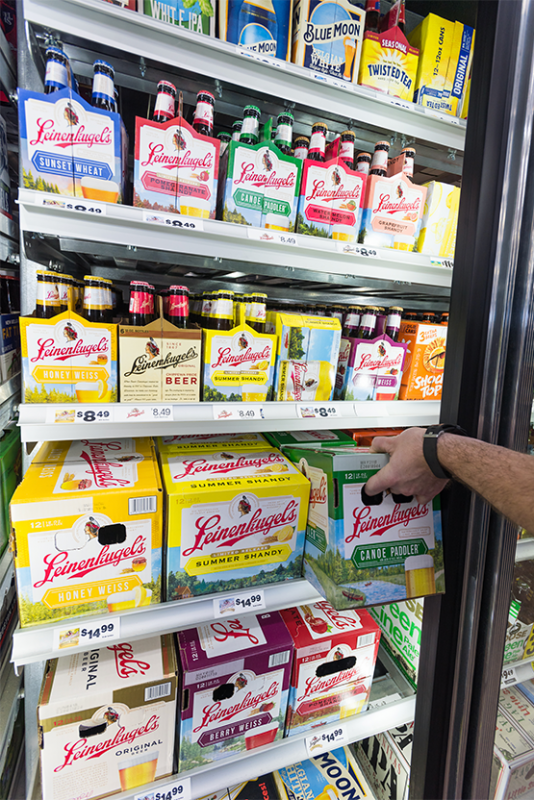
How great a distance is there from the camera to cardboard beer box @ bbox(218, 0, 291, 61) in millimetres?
1008

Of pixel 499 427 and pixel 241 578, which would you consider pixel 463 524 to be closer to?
pixel 499 427

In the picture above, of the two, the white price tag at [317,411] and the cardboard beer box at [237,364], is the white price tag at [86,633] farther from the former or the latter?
the white price tag at [317,411]

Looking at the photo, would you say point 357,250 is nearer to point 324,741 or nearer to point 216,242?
point 216,242

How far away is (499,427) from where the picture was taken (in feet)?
2.47

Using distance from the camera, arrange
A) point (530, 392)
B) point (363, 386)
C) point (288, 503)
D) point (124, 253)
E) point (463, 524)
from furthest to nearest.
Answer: point (363, 386), point (124, 253), point (288, 503), point (463, 524), point (530, 392)

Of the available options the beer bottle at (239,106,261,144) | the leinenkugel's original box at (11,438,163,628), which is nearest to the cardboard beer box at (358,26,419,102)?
the beer bottle at (239,106,261,144)

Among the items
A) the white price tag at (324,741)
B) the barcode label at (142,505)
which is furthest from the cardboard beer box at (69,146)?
the white price tag at (324,741)

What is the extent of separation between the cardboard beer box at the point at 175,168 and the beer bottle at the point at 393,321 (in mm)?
662

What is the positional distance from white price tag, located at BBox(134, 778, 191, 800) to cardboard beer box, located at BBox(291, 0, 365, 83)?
6.33ft

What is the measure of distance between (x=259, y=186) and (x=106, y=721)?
139 centimetres

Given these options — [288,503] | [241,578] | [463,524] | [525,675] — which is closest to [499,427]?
[463,524]

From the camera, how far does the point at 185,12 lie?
967mm

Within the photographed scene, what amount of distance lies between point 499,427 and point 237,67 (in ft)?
3.37

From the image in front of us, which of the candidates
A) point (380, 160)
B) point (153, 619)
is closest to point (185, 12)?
point (380, 160)
